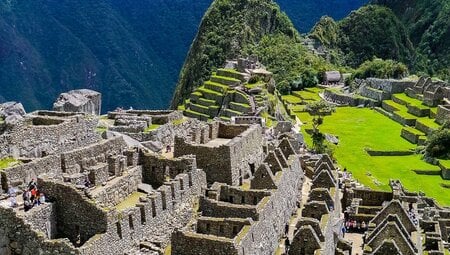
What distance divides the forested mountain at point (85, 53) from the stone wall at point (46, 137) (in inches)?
1360

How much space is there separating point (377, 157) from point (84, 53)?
32599 millimetres

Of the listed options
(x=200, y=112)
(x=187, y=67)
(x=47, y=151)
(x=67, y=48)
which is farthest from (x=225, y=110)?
(x=187, y=67)

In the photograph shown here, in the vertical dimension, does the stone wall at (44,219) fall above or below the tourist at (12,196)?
below

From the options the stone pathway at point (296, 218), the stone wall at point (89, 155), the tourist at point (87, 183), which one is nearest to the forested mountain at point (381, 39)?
the stone pathway at point (296, 218)

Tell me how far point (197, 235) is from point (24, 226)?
5.02 m

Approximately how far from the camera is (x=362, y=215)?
3241cm

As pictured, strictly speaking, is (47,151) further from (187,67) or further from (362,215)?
(187,67)

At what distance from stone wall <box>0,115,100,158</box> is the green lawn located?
27627 millimetres

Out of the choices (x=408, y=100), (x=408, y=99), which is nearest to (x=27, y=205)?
(x=408, y=100)

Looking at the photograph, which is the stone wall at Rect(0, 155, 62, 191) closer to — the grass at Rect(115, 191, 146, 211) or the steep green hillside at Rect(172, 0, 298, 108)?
the grass at Rect(115, 191, 146, 211)

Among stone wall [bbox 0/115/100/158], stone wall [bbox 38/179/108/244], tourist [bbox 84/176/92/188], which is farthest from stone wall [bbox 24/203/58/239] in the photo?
stone wall [bbox 0/115/100/158]

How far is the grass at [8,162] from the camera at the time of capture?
78.6 feet

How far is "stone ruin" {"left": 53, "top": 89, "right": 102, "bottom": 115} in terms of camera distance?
41500mm

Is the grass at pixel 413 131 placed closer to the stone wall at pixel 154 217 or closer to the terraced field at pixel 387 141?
the terraced field at pixel 387 141
